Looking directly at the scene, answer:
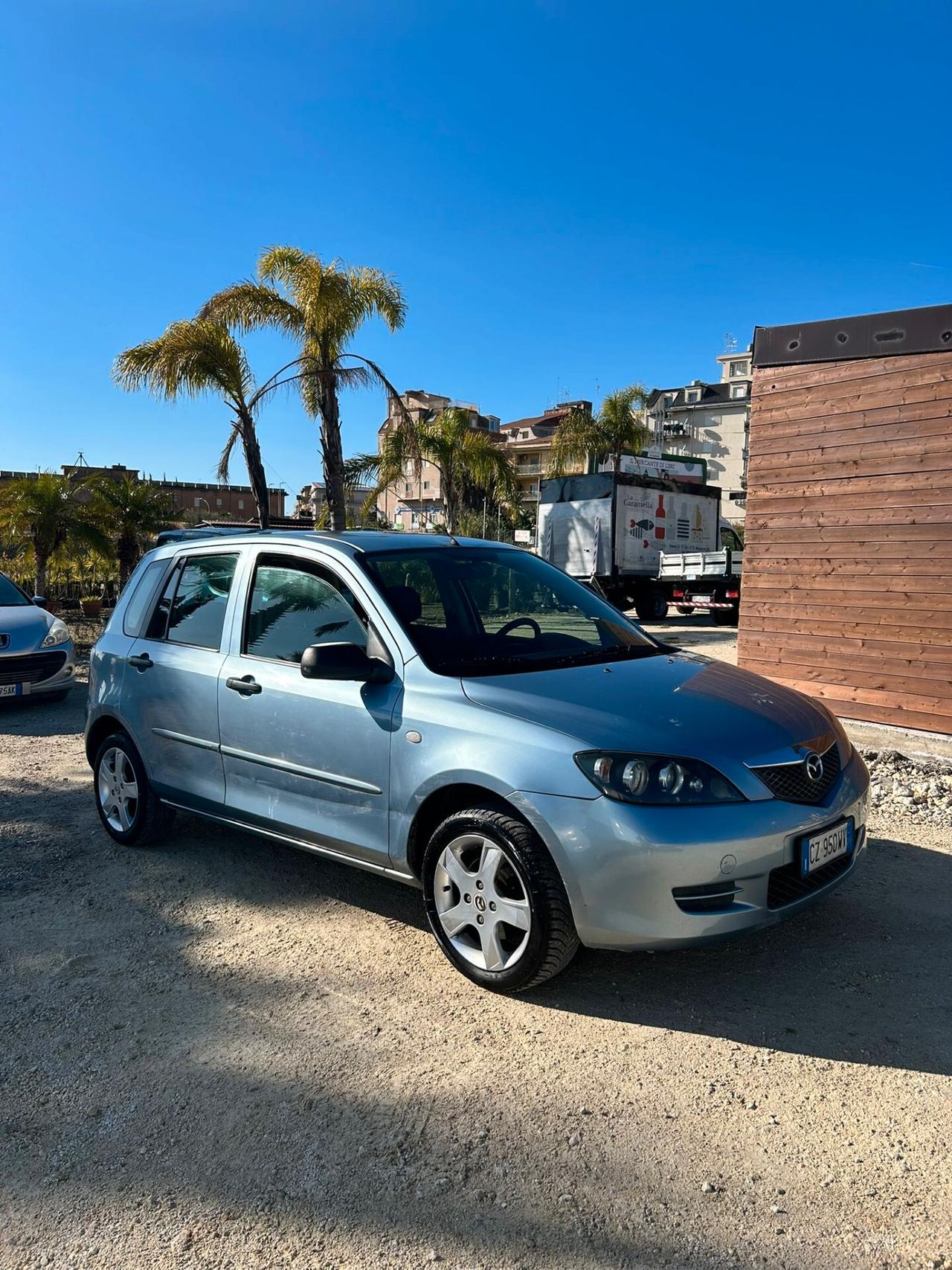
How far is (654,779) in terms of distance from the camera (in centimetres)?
313

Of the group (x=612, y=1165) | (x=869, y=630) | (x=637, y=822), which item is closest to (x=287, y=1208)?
(x=612, y=1165)

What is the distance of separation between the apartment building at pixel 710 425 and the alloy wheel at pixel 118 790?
63.8 m

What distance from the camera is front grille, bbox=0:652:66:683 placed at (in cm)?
945

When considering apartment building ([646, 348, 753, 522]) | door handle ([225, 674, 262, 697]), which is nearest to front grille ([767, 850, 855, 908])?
door handle ([225, 674, 262, 697])

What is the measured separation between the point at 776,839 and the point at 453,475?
24627mm

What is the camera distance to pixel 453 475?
89.1 ft

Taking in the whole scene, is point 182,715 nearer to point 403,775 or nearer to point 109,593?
point 403,775

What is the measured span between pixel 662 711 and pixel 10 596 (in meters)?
9.41

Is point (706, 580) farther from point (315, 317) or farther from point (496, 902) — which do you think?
point (496, 902)

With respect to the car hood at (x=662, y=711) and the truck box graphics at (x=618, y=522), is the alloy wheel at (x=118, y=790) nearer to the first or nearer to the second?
the car hood at (x=662, y=711)

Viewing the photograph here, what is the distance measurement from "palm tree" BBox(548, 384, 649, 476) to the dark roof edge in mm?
26053

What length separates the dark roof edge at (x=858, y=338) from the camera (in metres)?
7.07

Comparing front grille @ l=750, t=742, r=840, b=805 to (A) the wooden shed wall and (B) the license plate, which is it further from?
(A) the wooden shed wall

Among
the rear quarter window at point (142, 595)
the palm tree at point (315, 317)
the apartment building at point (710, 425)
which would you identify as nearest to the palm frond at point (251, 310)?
the palm tree at point (315, 317)
